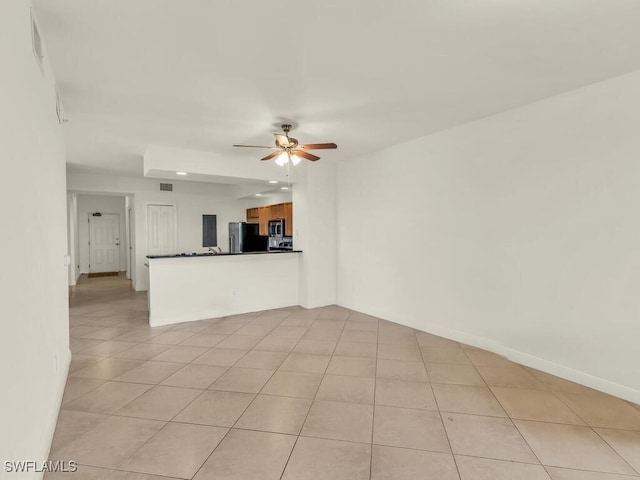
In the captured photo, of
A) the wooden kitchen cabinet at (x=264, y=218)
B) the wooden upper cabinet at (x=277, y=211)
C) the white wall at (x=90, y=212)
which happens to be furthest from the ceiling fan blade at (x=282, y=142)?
the white wall at (x=90, y=212)

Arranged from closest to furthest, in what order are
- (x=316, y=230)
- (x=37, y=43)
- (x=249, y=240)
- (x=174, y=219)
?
1. (x=37, y=43)
2. (x=316, y=230)
3. (x=249, y=240)
4. (x=174, y=219)

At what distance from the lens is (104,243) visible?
1045cm

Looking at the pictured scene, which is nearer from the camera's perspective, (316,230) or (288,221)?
(316,230)

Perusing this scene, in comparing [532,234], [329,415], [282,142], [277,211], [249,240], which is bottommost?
[329,415]

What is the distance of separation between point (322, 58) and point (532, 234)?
2.51 m

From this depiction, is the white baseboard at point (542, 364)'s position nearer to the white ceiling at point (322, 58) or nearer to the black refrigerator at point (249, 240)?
the white ceiling at point (322, 58)

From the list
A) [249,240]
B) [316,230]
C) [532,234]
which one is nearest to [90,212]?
[249,240]

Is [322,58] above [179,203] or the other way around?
above

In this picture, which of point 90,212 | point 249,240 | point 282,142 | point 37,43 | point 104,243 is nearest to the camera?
point 37,43

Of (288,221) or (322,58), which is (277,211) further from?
(322,58)

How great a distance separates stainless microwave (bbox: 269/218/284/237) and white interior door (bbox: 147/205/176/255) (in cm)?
221

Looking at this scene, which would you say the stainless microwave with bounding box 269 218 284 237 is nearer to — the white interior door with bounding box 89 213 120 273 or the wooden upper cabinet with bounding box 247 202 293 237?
the wooden upper cabinet with bounding box 247 202 293 237

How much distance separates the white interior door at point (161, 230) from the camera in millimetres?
7355

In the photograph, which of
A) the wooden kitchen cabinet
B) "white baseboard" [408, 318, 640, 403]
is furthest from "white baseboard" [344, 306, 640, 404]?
the wooden kitchen cabinet
